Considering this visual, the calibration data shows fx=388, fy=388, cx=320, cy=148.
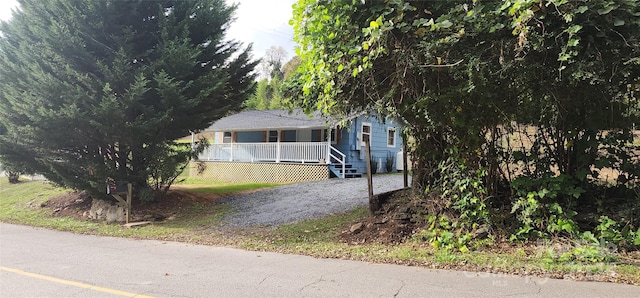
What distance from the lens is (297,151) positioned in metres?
19.5

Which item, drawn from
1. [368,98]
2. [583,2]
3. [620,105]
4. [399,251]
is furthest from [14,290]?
[620,105]

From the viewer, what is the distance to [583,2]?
15.8 feet

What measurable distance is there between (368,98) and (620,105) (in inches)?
155

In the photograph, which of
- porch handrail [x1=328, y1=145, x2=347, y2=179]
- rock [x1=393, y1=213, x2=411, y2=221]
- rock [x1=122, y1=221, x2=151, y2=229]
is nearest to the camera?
rock [x1=393, y1=213, x2=411, y2=221]

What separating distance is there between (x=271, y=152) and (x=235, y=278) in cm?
1532

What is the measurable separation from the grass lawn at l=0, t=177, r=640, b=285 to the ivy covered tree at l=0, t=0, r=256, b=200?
1.64m

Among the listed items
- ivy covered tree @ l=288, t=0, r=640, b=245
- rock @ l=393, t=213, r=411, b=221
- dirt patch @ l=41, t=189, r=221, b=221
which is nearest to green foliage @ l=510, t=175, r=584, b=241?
ivy covered tree @ l=288, t=0, r=640, b=245

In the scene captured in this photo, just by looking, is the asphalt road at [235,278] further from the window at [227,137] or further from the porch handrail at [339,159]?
the window at [227,137]

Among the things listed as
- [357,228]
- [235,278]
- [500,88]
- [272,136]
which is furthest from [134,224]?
[272,136]

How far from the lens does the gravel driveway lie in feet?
33.7

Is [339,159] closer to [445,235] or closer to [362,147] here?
[362,147]

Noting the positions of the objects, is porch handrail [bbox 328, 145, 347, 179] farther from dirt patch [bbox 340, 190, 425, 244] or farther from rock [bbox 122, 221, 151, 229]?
dirt patch [bbox 340, 190, 425, 244]

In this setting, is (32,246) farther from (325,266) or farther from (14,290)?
(325,266)

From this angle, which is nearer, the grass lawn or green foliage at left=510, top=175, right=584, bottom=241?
the grass lawn
